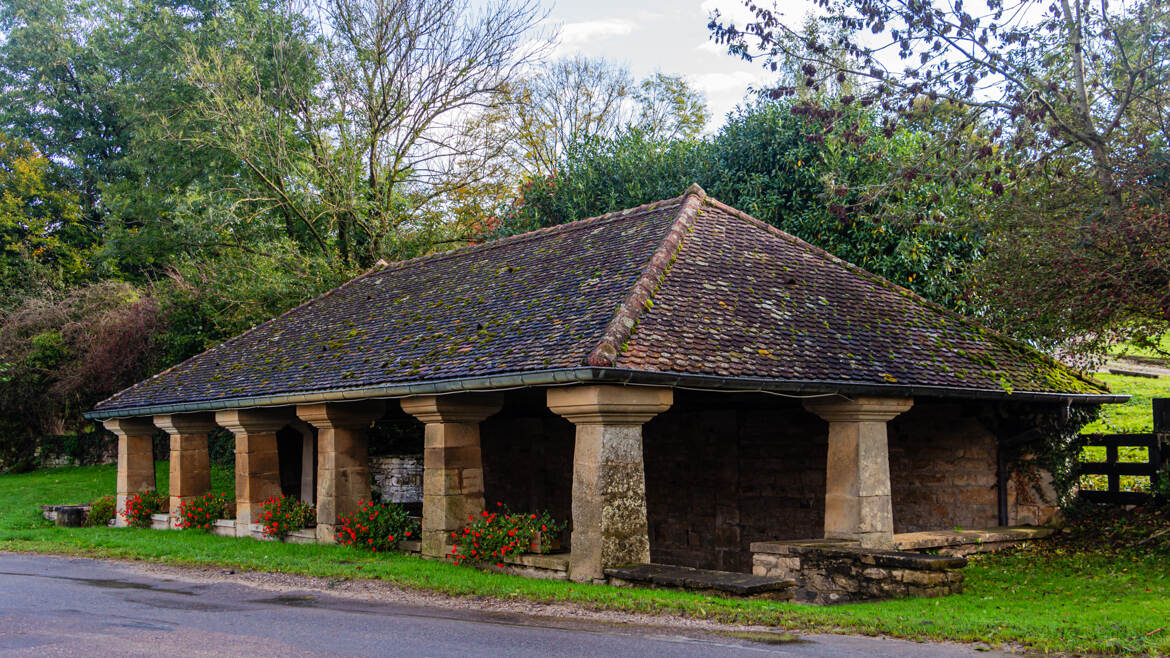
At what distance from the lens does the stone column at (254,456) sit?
15.5 metres

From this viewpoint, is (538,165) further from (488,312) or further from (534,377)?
(534,377)

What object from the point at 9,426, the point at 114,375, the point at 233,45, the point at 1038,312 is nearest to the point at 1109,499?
the point at 1038,312

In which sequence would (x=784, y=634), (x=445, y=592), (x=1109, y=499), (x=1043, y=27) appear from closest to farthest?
(x=784, y=634) → (x=445, y=592) → (x=1043, y=27) → (x=1109, y=499)

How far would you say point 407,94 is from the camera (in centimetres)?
2483

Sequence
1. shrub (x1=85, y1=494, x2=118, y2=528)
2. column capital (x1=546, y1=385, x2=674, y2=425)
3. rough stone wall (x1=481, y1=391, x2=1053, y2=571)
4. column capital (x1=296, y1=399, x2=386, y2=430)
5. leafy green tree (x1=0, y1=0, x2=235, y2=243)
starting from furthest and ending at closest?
1. leafy green tree (x1=0, y1=0, x2=235, y2=243)
2. shrub (x1=85, y1=494, x2=118, y2=528)
3. column capital (x1=296, y1=399, x2=386, y2=430)
4. rough stone wall (x1=481, y1=391, x2=1053, y2=571)
5. column capital (x1=546, y1=385, x2=674, y2=425)

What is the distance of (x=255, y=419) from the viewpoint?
50.8 feet

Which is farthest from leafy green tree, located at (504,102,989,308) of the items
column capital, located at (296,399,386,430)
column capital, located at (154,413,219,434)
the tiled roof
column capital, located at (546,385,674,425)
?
column capital, located at (154,413,219,434)

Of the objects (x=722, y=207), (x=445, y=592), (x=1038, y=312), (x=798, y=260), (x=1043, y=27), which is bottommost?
(x=445, y=592)

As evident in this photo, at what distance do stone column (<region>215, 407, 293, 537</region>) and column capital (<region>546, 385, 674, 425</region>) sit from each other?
7.04m

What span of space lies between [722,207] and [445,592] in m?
7.34

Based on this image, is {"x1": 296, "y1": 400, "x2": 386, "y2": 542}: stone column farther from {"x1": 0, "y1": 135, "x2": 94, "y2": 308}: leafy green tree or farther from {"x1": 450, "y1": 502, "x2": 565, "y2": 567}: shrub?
{"x1": 0, "y1": 135, "x2": 94, "y2": 308}: leafy green tree

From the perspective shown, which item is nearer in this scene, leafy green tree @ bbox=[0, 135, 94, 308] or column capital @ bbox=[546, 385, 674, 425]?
column capital @ bbox=[546, 385, 674, 425]

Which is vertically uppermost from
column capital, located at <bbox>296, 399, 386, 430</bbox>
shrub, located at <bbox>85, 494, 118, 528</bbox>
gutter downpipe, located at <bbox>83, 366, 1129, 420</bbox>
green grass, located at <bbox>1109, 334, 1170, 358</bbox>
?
green grass, located at <bbox>1109, 334, 1170, 358</bbox>

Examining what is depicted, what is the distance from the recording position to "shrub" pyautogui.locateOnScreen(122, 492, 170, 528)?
18266 mm
